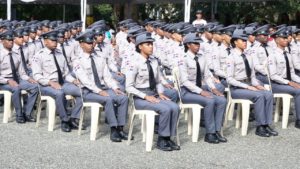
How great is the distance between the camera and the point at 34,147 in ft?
25.0

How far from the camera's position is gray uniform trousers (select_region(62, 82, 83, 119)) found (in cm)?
866

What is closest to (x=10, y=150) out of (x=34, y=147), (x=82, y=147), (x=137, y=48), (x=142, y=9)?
(x=34, y=147)

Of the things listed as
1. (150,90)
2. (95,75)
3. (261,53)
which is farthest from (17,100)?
(261,53)

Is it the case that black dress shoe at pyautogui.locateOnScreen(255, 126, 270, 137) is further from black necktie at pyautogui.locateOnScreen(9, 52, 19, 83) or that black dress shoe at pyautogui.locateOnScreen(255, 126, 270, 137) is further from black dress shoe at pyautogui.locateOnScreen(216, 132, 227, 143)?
black necktie at pyautogui.locateOnScreen(9, 52, 19, 83)

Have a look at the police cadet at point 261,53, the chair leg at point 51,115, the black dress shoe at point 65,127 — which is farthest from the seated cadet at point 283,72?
the chair leg at point 51,115

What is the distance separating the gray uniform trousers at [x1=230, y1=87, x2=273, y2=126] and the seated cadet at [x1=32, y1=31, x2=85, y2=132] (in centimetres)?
235

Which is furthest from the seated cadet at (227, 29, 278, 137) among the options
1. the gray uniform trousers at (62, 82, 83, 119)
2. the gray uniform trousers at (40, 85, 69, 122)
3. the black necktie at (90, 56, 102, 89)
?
the gray uniform trousers at (40, 85, 69, 122)

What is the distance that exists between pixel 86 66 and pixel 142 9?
1968cm

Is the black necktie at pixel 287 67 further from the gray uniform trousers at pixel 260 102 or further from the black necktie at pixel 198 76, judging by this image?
the black necktie at pixel 198 76

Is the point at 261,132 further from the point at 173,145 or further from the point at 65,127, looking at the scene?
the point at 65,127

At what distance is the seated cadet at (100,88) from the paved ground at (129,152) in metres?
0.27

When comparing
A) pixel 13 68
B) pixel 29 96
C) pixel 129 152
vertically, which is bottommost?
pixel 129 152

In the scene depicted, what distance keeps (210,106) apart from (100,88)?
1569 mm

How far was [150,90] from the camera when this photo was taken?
7996mm
